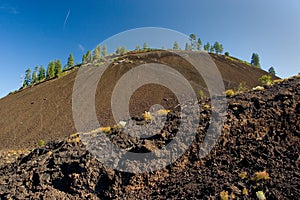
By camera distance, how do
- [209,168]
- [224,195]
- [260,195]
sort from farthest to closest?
[209,168] < [224,195] < [260,195]

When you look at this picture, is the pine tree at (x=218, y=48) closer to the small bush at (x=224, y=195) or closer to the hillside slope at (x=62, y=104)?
the hillside slope at (x=62, y=104)

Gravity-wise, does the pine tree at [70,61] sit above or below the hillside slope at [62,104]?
above

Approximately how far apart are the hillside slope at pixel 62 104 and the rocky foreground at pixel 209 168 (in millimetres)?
16485

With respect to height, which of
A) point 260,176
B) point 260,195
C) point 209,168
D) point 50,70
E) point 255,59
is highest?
point 255,59

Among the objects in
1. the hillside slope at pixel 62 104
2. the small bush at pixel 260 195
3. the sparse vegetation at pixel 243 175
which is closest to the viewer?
the small bush at pixel 260 195

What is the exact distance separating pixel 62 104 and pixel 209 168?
2854cm

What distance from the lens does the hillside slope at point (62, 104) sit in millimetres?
24859

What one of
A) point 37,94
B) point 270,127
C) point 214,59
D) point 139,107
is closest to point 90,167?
point 270,127

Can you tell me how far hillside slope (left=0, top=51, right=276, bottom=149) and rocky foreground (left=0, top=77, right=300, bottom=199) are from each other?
16485mm

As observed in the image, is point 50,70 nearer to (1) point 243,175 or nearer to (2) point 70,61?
(2) point 70,61

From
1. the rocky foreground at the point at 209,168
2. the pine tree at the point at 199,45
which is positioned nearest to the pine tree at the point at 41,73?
the pine tree at the point at 199,45

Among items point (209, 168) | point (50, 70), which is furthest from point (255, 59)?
point (209, 168)

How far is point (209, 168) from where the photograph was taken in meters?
6.45

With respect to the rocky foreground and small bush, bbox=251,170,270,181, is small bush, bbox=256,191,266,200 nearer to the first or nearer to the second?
the rocky foreground
